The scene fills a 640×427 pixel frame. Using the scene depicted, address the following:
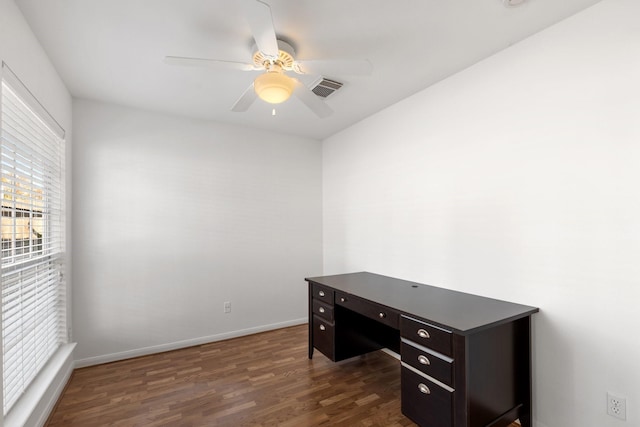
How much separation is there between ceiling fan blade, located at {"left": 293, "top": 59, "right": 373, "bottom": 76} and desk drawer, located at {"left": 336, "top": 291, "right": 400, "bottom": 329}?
4.97 feet

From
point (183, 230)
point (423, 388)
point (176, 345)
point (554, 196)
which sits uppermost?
point (554, 196)

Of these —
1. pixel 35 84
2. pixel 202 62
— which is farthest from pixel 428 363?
pixel 35 84

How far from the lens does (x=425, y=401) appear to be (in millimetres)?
1771

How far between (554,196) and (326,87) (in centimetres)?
183

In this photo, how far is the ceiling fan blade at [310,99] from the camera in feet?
6.30

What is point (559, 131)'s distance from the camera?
1795 mm

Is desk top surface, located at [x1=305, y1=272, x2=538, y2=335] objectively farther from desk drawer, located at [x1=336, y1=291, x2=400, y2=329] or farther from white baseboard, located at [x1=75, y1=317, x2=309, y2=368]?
white baseboard, located at [x1=75, y1=317, x2=309, y2=368]

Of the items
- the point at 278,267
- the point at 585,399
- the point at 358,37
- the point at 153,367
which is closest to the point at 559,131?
the point at 358,37

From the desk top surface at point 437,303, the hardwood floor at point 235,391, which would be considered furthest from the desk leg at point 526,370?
the hardwood floor at point 235,391

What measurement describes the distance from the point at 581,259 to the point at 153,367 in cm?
342

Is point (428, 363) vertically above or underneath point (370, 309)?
underneath

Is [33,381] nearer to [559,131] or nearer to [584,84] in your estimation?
[559,131]

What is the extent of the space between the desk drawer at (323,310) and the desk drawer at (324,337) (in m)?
0.04

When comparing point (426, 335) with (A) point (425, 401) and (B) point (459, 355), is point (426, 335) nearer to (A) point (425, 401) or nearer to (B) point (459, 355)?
(B) point (459, 355)
